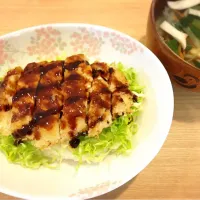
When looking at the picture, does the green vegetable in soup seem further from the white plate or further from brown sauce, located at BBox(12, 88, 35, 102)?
brown sauce, located at BBox(12, 88, 35, 102)

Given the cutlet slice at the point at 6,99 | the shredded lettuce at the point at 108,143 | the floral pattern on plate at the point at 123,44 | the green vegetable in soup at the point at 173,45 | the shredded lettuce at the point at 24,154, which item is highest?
the green vegetable in soup at the point at 173,45

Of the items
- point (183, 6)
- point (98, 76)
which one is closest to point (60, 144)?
point (98, 76)

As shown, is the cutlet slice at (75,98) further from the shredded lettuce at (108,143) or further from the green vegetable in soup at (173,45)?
the green vegetable in soup at (173,45)

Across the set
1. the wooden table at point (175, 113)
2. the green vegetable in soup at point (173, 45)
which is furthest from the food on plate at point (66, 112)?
the green vegetable in soup at point (173, 45)

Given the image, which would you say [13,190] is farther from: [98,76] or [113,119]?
[98,76]

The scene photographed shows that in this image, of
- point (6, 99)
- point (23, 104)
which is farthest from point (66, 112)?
point (6, 99)

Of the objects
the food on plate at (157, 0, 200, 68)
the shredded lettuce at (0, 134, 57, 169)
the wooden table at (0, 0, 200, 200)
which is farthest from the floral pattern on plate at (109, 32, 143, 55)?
the shredded lettuce at (0, 134, 57, 169)
